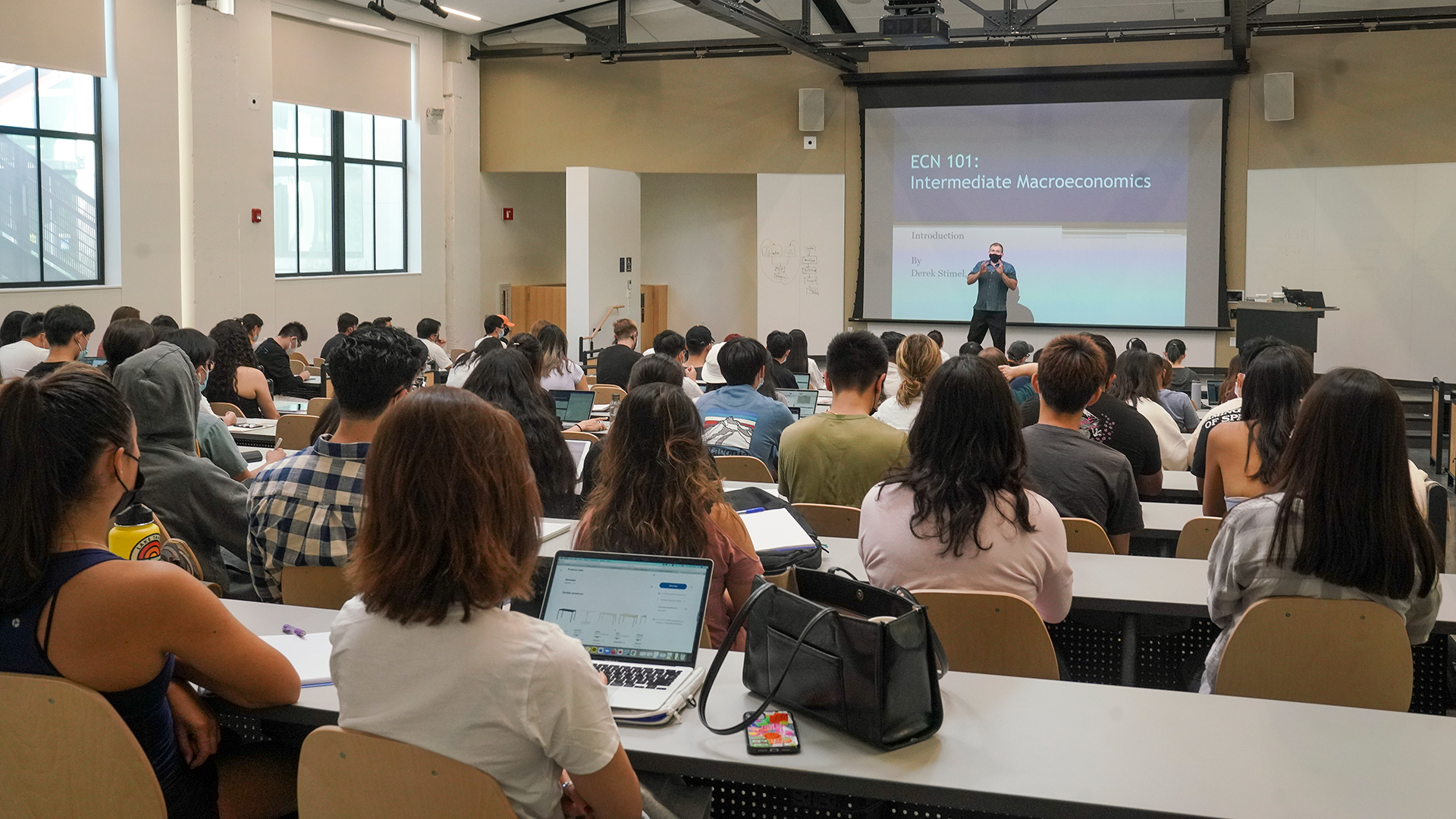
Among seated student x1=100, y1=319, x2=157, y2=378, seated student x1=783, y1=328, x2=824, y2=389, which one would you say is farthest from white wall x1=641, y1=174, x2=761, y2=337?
seated student x1=100, y1=319, x2=157, y2=378

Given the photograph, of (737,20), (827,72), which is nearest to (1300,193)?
(827,72)

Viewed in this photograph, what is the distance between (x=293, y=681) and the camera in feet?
6.56

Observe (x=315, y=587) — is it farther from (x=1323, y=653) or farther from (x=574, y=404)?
(x=574, y=404)

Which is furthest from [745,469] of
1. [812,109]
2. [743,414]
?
[812,109]

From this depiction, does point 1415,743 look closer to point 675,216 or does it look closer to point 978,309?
point 978,309

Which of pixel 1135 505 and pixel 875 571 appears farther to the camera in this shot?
pixel 1135 505

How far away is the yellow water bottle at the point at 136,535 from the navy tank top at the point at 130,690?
53cm

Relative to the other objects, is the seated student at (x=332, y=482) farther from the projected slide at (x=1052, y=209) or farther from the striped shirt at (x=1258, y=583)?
the projected slide at (x=1052, y=209)

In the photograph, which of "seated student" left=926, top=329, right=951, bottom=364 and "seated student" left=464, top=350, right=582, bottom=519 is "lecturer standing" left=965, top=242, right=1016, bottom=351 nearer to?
"seated student" left=926, top=329, right=951, bottom=364

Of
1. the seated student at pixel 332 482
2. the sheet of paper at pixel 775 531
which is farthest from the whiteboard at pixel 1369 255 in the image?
the seated student at pixel 332 482

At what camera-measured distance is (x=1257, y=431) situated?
347 centimetres

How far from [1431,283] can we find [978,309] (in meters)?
4.31

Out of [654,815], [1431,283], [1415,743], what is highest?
[1431,283]

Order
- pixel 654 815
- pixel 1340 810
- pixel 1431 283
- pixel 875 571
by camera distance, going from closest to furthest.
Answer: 1. pixel 1340 810
2. pixel 654 815
3. pixel 875 571
4. pixel 1431 283
